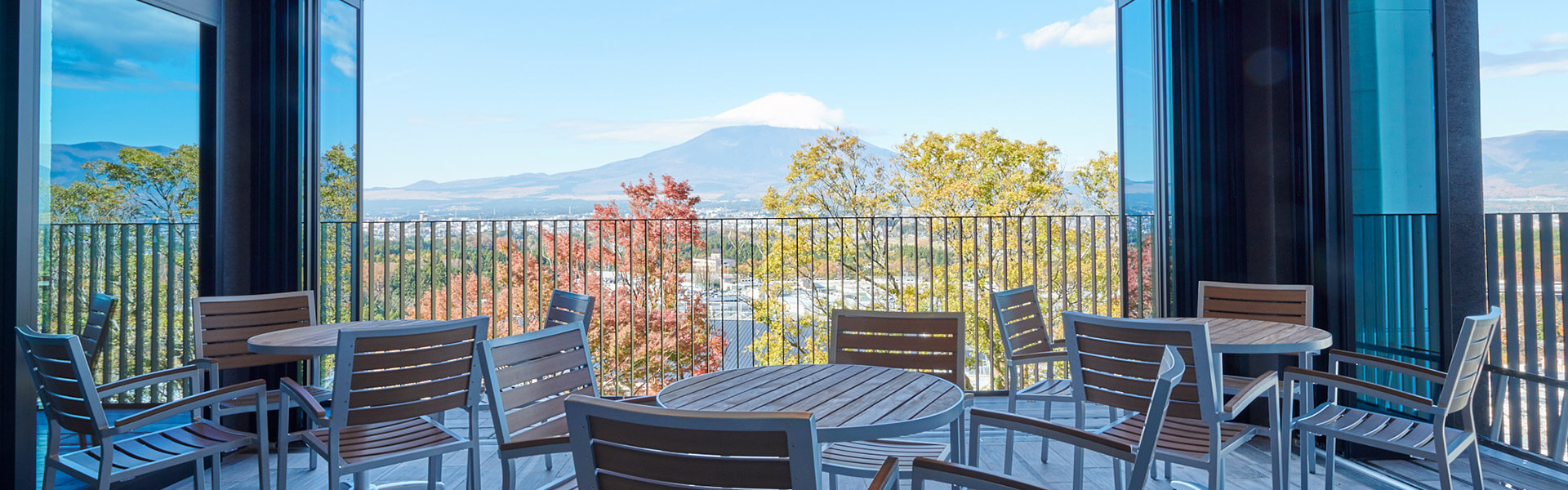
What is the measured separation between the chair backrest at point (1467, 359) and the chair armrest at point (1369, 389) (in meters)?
0.04

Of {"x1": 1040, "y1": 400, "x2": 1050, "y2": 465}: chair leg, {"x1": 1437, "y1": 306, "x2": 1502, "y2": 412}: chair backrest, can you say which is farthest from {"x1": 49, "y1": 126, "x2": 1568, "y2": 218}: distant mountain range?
{"x1": 1437, "y1": 306, "x2": 1502, "y2": 412}: chair backrest

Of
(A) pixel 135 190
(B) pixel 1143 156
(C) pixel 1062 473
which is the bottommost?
(C) pixel 1062 473

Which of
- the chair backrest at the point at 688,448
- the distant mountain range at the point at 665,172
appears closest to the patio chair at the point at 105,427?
the chair backrest at the point at 688,448

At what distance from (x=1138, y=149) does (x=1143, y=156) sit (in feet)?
0.18

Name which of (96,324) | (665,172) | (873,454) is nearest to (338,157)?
(96,324)

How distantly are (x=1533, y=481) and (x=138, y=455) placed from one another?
494 centimetres

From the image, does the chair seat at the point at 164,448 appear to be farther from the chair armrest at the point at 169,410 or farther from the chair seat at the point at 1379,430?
the chair seat at the point at 1379,430

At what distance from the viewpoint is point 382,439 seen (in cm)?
247

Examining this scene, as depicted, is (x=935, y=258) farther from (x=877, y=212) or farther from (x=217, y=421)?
(x=217, y=421)

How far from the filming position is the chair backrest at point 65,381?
2209 millimetres

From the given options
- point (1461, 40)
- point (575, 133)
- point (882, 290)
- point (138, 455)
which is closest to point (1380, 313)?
point (1461, 40)

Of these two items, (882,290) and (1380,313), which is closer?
(1380,313)

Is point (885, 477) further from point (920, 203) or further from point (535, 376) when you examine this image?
point (920, 203)

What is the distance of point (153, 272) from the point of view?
350 cm
